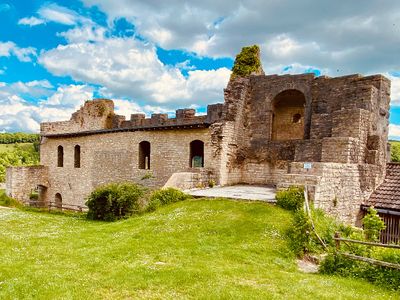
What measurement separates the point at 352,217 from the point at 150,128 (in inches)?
497

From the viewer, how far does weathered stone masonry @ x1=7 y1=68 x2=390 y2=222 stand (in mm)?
14133

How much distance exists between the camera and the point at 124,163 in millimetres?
23703

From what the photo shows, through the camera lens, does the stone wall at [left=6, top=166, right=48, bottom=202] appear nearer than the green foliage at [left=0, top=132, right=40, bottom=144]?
Yes

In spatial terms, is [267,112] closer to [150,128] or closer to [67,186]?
[150,128]

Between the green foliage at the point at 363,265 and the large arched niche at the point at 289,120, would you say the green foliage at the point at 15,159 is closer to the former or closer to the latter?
the large arched niche at the point at 289,120

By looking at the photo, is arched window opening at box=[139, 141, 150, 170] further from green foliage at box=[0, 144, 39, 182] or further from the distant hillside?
green foliage at box=[0, 144, 39, 182]

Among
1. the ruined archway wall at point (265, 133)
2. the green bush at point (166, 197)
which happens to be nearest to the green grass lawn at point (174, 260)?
the green bush at point (166, 197)

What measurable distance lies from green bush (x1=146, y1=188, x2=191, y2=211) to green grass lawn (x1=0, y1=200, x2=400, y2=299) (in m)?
0.83

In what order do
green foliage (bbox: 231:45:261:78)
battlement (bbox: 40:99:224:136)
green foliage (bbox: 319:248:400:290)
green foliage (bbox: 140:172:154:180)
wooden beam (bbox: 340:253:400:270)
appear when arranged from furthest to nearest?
battlement (bbox: 40:99:224:136) < green foliage (bbox: 140:172:154:180) < green foliage (bbox: 231:45:261:78) < green foliage (bbox: 319:248:400:290) < wooden beam (bbox: 340:253:400:270)

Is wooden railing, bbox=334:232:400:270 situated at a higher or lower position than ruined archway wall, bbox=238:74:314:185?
lower

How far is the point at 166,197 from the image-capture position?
1399 centimetres

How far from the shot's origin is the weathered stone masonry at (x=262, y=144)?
1413 centimetres

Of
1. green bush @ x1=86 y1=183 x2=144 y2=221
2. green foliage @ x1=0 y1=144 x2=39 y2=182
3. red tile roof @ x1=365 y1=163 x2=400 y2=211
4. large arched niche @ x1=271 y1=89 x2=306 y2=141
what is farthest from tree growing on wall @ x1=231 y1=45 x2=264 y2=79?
green foliage @ x1=0 y1=144 x2=39 y2=182

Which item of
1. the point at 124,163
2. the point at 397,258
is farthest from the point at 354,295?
the point at 124,163
